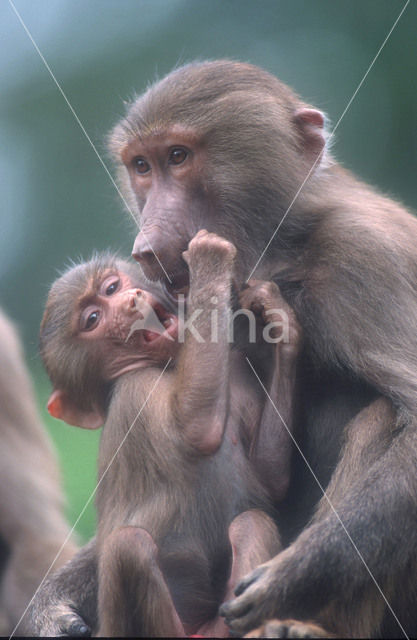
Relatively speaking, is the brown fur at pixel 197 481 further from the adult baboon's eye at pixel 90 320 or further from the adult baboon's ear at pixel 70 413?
the adult baboon's eye at pixel 90 320

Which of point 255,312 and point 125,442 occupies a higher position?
point 255,312

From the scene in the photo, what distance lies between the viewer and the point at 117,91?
274cm

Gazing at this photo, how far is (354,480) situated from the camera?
215 centimetres

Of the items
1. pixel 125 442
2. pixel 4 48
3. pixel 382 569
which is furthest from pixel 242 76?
pixel 382 569

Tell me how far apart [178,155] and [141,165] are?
19cm

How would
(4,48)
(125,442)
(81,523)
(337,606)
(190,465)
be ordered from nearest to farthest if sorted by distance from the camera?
(337,606)
(190,465)
(125,442)
(81,523)
(4,48)

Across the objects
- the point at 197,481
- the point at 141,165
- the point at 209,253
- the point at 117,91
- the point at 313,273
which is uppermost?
the point at 117,91

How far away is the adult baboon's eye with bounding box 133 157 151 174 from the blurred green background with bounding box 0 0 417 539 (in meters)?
0.17

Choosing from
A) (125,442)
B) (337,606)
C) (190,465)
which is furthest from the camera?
(125,442)

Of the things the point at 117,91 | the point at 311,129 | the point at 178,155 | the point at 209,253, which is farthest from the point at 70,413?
the point at 311,129

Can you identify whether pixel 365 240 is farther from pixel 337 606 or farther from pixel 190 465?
pixel 337 606

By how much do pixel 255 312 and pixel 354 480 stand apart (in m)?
0.51

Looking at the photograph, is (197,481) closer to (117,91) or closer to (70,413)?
(70,413)

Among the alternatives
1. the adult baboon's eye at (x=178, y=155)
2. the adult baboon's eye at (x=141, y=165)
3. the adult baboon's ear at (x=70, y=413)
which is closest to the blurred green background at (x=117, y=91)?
the adult baboon's ear at (x=70, y=413)
